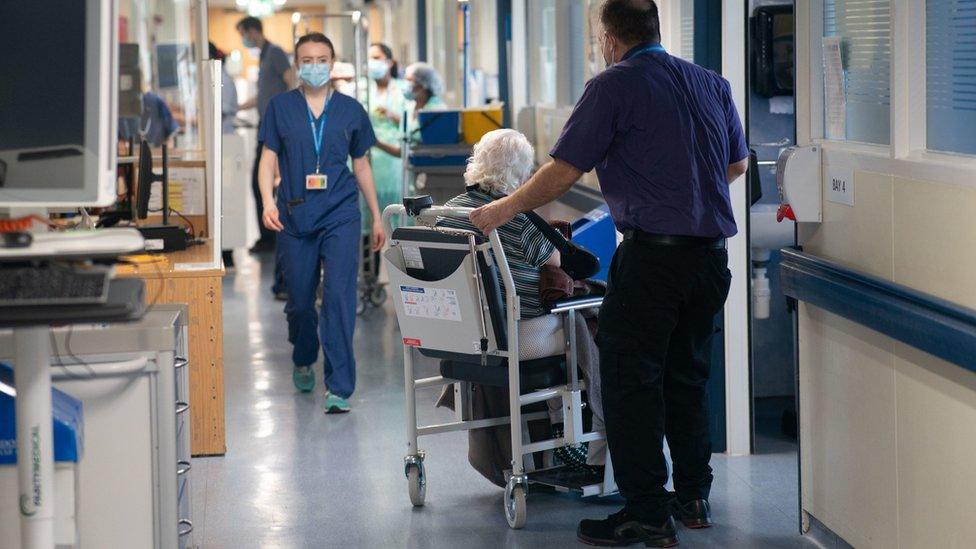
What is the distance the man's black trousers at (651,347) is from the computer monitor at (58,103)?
166 cm

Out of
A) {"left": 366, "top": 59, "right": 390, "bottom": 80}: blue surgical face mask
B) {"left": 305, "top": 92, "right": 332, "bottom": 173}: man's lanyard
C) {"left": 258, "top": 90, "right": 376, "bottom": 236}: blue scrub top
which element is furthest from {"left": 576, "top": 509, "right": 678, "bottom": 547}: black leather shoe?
{"left": 366, "top": 59, "right": 390, "bottom": 80}: blue surgical face mask

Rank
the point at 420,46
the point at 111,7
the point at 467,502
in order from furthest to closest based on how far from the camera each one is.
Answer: the point at 420,46 < the point at 467,502 < the point at 111,7

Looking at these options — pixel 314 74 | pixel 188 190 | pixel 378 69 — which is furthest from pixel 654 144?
pixel 378 69

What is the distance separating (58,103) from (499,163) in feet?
6.35

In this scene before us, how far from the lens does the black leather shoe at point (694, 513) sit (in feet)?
12.9

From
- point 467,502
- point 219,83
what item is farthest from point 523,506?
point 219,83

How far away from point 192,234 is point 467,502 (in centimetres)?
180

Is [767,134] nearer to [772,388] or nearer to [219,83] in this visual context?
[772,388]

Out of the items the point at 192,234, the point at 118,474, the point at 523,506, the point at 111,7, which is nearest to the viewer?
the point at 111,7

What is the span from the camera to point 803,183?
3660 millimetres

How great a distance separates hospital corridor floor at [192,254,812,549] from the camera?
3.95 m

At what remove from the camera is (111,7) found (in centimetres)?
243

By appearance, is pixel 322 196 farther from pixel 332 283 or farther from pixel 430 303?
pixel 430 303

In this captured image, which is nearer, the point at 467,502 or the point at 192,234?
the point at 467,502
